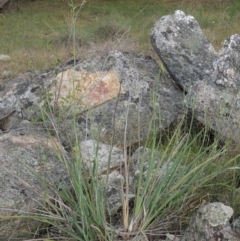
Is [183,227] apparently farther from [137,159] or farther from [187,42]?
[187,42]

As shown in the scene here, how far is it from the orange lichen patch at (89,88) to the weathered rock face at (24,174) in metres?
0.56

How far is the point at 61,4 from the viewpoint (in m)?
14.5

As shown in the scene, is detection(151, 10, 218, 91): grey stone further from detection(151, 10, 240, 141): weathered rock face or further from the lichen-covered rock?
the lichen-covered rock

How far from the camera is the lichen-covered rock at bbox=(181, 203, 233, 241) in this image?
2703 mm

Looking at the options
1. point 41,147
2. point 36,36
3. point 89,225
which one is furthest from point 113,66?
point 36,36

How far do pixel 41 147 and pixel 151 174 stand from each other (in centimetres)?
80

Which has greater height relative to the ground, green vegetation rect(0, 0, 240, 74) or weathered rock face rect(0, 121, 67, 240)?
weathered rock face rect(0, 121, 67, 240)

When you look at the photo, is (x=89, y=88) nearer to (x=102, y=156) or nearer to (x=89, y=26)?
(x=102, y=156)

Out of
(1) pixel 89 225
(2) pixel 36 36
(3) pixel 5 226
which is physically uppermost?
(1) pixel 89 225

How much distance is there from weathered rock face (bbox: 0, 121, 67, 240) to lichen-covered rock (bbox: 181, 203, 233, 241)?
2.47 feet

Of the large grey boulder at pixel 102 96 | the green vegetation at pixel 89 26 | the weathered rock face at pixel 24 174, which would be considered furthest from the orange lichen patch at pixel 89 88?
the green vegetation at pixel 89 26

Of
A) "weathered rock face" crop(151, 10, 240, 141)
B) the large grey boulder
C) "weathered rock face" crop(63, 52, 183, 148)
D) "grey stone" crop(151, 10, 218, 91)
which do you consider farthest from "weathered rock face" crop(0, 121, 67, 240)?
"grey stone" crop(151, 10, 218, 91)

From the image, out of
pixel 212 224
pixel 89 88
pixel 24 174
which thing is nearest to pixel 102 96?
pixel 89 88

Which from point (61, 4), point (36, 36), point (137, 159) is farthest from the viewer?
point (61, 4)
